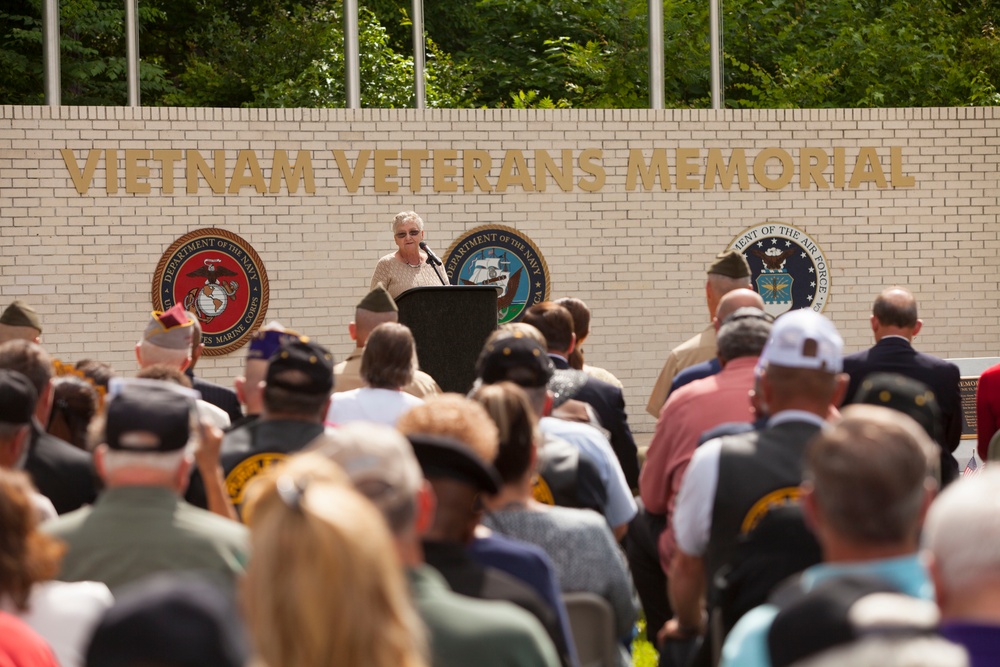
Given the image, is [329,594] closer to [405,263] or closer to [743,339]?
[743,339]

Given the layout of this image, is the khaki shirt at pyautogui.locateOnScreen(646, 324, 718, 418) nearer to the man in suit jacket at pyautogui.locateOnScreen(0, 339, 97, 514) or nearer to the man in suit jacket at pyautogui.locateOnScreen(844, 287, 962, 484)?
the man in suit jacket at pyautogui.locateOnScreen(844, 287, 962, 484)

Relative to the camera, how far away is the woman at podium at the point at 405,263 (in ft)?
31.0

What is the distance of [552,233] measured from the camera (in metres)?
12.8

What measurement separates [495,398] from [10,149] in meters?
9.28

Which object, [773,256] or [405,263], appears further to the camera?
[773,256]

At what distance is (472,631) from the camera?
8.25 feet

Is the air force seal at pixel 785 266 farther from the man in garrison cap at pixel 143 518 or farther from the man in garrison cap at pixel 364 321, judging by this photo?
the man in garrison cap at pixel 143 518

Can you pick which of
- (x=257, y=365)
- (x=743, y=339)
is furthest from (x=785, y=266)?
(x=257, y=365)

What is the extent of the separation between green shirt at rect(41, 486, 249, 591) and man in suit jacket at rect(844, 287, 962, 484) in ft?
12.5

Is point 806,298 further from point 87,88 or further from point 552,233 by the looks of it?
point 87,88

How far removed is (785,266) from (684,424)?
841cm

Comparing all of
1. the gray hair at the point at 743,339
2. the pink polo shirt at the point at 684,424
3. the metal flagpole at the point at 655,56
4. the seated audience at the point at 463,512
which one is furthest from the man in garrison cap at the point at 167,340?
the metal flagpole at the point at 655,56

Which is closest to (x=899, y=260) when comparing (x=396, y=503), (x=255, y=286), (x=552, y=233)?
(x=552, y=233)

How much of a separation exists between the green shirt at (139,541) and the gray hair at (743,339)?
2431mm
